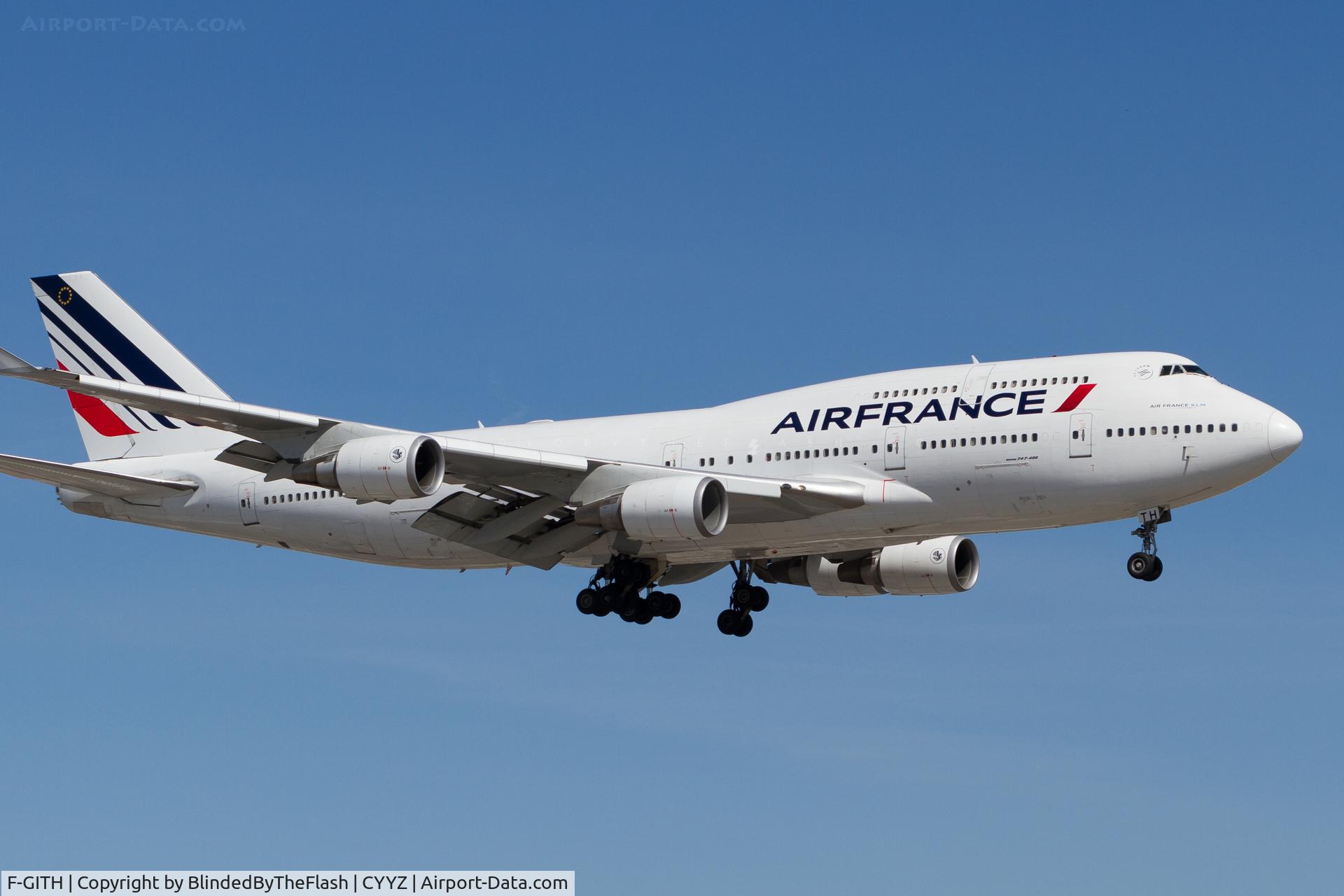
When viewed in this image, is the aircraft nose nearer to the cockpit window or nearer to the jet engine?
the cockpit window

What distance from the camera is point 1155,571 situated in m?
38.0

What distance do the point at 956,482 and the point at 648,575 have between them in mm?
8699

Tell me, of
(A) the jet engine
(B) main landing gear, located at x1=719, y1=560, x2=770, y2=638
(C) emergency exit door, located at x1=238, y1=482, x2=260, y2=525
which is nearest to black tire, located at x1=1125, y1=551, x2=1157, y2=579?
(A) the jet engine

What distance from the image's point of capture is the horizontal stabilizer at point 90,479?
41.9 m

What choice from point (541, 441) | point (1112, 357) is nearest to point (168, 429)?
point (541, 441)

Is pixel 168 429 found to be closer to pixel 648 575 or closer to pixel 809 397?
pixel 648 575

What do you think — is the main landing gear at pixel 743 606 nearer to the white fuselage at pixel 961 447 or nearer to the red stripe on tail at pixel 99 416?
the white fuselage at pixel 961 447

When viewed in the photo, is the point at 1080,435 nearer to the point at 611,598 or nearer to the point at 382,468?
the point at 611,598

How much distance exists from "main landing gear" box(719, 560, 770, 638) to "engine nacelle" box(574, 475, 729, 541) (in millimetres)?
7304

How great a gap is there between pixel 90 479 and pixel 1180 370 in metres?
26.7

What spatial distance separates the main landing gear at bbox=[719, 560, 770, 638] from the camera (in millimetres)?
46781

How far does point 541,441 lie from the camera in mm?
45531

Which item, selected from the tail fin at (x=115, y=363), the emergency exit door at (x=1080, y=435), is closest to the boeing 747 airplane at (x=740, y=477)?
the emergency exit door at (x=1080, y=435)

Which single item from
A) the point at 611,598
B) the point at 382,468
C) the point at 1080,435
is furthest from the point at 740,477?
the point at 382,468
